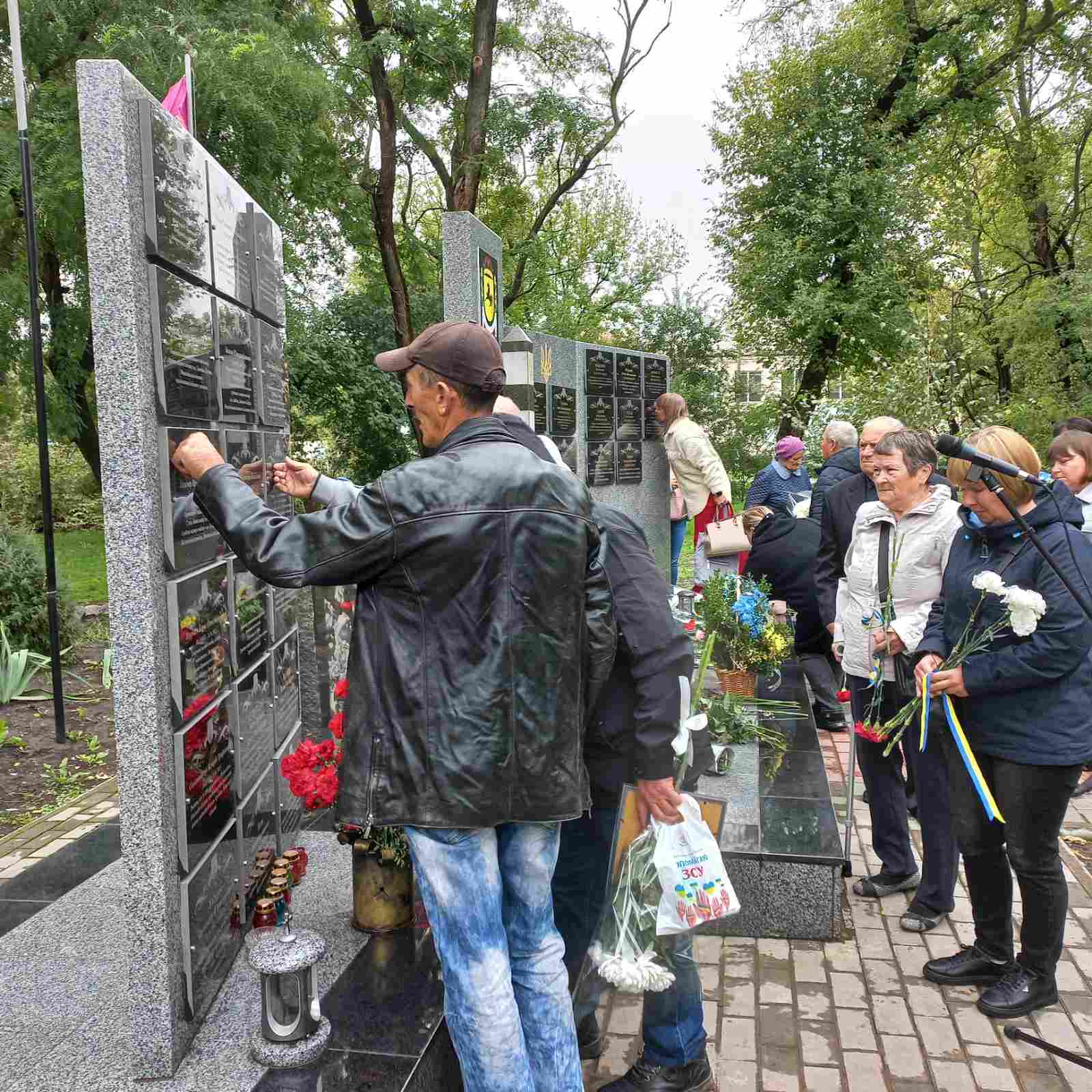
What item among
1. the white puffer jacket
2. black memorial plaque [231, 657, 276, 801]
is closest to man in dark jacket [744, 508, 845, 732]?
the white puffer jacket

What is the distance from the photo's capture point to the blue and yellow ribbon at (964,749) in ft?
10.9

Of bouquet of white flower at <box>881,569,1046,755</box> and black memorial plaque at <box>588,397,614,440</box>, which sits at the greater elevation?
black memorial plaque at <box>588,397,614,440</box>

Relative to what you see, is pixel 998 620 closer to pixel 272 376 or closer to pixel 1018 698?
pixel 1018 698

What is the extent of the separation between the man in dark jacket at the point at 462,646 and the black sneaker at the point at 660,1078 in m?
0.79

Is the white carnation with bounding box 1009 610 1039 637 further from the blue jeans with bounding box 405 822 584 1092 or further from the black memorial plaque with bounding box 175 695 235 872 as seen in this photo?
the black memorial plaque with bounding box 175 695 235 872

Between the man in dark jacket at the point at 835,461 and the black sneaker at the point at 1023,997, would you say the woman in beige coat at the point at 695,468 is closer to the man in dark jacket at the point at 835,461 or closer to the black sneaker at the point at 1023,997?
the man in dark jacket at the point at 835,461

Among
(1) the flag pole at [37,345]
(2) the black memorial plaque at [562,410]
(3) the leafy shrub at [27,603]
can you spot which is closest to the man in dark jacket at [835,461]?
(2) the black memorial plaque at [562,410]

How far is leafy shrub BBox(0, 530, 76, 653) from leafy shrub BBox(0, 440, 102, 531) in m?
10.5

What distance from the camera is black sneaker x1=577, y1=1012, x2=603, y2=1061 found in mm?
3230

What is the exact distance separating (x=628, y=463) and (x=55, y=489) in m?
15.3

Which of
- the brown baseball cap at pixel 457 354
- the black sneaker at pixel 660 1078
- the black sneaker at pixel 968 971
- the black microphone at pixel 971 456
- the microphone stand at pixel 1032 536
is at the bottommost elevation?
the black sneaker at pixel 968 971

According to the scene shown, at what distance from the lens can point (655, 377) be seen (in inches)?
456

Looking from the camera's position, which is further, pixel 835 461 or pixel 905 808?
pixel 835 461

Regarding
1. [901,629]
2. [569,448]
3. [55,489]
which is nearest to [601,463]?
[569,448]
